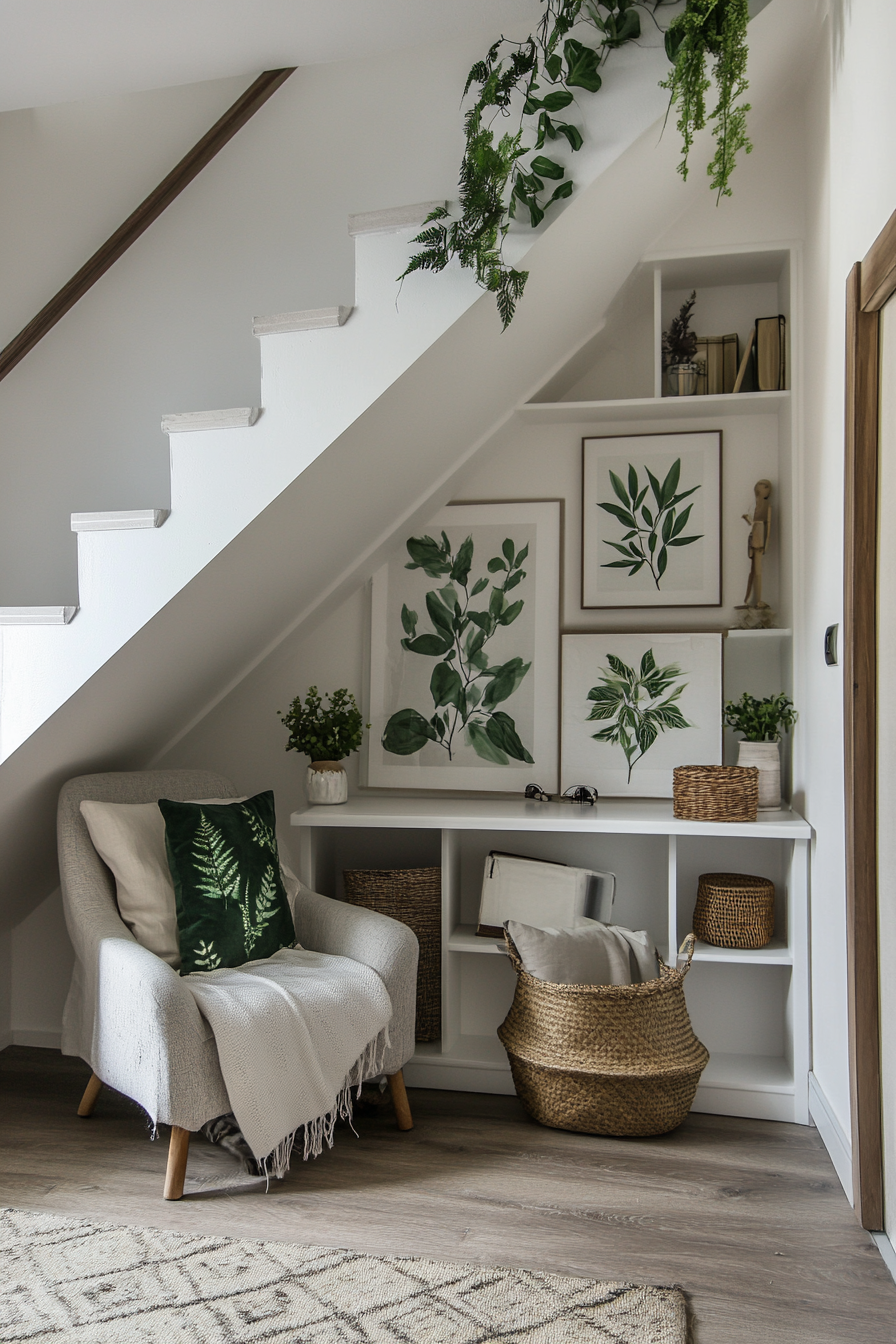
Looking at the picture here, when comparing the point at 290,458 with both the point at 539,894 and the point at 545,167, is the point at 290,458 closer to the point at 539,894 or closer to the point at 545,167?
the point at 545,167

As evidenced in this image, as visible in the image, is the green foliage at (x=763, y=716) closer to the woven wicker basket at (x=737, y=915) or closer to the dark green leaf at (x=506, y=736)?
the woven wicker basket at (x=737, y=915)

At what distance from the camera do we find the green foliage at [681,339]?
9.30 ft

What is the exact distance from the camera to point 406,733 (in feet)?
9.90

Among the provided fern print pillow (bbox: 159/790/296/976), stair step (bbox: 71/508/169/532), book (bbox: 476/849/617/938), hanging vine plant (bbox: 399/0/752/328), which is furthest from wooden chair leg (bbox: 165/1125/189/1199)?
hanging vine plant (bbox: 399/0/752/328)

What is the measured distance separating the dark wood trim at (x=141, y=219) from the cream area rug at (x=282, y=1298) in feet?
6.90

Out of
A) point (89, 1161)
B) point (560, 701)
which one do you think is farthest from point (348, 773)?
point (89, 1161)

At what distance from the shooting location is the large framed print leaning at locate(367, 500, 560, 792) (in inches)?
116

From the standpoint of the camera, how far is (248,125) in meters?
2.78

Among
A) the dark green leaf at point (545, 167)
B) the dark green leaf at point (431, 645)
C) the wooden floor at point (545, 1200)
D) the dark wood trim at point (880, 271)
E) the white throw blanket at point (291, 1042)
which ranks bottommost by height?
the wooden floor at point (545, 1200)

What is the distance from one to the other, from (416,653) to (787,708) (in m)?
1.12

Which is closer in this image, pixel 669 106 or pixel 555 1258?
pixel 555 1258

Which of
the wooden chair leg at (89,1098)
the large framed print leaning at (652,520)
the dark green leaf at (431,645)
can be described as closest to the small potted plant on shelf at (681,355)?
the large framed print leaning at (652,520)

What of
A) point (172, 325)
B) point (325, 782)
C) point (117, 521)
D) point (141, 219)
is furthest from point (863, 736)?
point (141, 219)

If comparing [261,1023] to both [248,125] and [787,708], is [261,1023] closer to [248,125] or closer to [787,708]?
[787,708]
